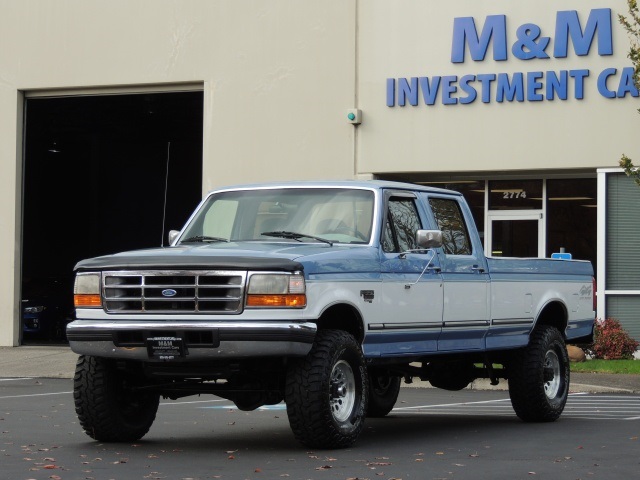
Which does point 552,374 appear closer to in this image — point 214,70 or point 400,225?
point 400,225

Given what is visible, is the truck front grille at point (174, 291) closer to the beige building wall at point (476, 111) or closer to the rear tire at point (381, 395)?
the rear tire at point (381, 395)

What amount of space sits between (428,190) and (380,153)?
1273cm

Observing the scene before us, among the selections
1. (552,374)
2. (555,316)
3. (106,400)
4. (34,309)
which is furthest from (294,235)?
(34,309)

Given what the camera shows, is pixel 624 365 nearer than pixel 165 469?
No

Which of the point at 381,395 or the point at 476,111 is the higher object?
the point at 476,111

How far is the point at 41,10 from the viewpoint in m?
28.2

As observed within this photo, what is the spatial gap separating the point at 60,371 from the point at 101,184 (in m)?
21.1

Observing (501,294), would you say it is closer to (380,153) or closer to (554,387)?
(554,387)

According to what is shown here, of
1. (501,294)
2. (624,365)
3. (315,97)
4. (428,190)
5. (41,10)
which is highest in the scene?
(41,10)

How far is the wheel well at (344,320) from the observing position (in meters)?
11.0

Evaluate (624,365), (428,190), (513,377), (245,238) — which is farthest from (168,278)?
(624,365)

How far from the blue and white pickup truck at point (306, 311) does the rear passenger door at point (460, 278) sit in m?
0.02

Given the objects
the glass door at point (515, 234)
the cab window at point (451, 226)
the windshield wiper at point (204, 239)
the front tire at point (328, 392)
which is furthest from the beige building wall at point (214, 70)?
the front tire at point (328, 392)

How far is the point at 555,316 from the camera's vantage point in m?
14.6
